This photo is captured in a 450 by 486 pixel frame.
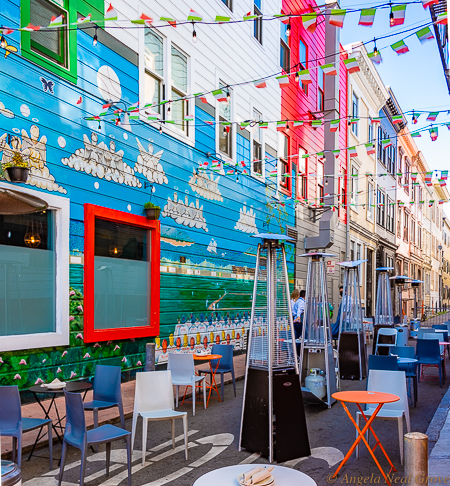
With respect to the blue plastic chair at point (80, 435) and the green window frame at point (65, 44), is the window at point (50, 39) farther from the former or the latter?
the blue plastic chair at point (80, 435)

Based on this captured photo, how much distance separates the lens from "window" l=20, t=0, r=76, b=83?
26.4 feet

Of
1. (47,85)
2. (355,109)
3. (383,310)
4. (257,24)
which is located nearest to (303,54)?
(257,24)

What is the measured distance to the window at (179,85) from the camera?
39.4ft

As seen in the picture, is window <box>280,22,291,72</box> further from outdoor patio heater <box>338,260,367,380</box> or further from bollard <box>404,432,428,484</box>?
bollard <box>404,432,428,484</box>

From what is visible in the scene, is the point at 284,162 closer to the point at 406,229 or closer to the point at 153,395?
the point at 153,395

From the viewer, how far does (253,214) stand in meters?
16.3

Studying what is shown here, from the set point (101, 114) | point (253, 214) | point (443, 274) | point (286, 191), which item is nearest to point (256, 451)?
point (101, 114)

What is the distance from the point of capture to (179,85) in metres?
12.2

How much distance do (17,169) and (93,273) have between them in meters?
2.61

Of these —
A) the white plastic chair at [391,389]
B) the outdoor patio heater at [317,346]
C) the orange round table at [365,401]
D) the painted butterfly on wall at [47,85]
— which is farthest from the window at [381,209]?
the orange round table at [365,401]

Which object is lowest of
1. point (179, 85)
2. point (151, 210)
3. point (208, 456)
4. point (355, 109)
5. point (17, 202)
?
point (208, 456)

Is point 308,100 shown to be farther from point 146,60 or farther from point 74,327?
point 74,327

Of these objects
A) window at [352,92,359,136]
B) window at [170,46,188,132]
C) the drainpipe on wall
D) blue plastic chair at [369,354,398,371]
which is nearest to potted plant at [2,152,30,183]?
window at [170,46,188,132]

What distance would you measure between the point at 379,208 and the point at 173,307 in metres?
22.7
